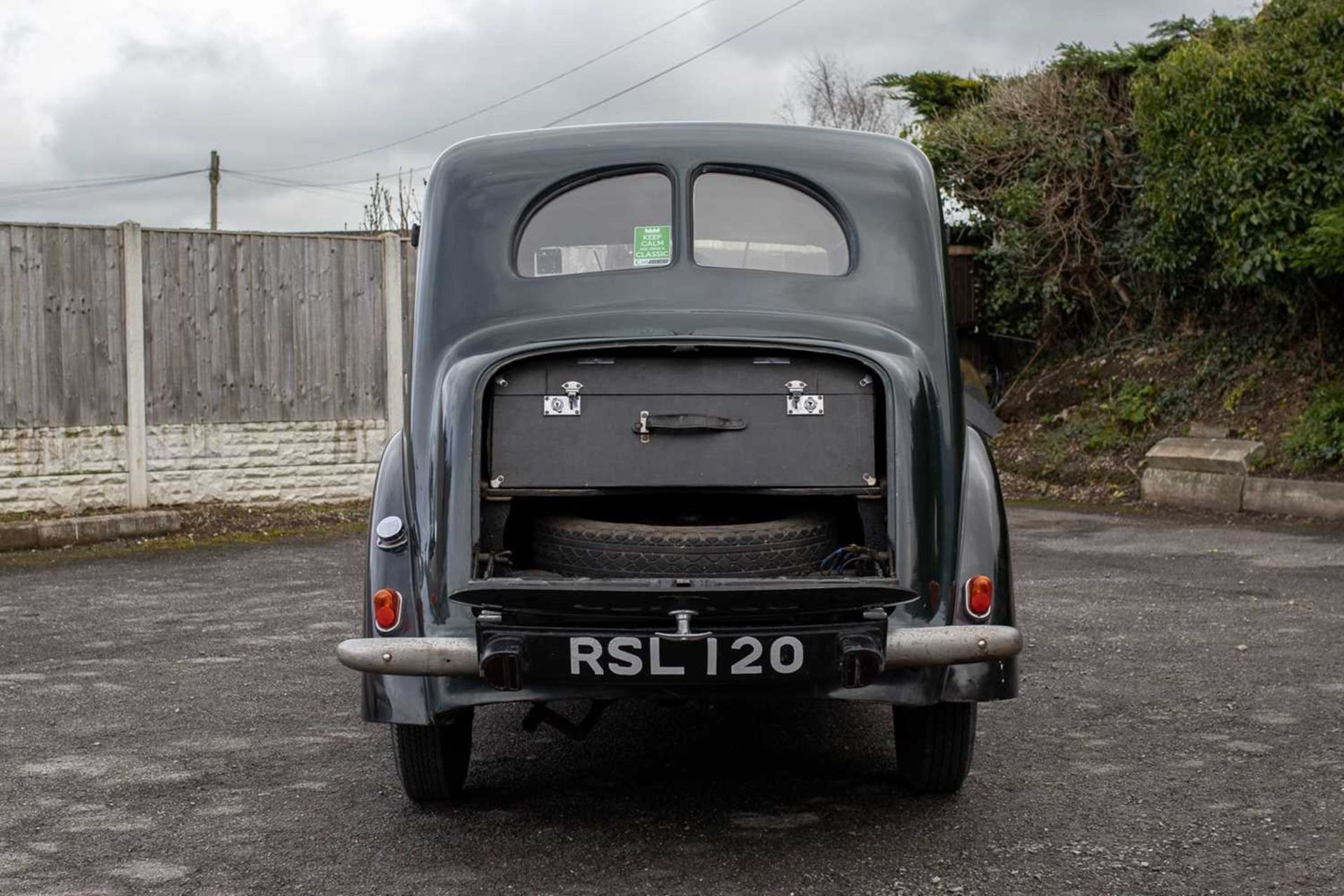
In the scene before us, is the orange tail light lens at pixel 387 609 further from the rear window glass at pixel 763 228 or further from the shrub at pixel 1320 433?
the shrub at pixel 1320 433

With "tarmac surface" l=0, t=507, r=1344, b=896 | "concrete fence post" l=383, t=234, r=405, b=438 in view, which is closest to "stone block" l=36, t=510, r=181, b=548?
"concrete fence post" l=383, t=234, r=405, b=438

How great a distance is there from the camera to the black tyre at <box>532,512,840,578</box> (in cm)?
412

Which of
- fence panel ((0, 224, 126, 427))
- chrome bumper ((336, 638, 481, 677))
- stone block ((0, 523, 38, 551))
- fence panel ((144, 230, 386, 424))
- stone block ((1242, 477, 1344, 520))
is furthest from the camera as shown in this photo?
fence panel ((144, 230, 386, 424))

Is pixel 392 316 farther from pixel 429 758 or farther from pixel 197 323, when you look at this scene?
pixel 429 758

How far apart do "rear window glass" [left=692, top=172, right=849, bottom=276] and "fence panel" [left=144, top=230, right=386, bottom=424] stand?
27.3 feet

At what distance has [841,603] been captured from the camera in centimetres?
382

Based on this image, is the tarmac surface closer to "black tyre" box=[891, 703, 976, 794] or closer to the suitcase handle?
"black tyre" box=[891, 703, 976, 794]

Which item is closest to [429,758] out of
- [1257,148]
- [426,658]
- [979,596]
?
[426,658]

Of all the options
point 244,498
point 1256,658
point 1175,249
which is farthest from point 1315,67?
point 244,498

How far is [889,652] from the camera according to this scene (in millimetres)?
3902

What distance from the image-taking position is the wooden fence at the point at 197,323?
11430mm

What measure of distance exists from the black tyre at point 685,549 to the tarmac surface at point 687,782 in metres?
0.77

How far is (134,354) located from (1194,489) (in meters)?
9.27

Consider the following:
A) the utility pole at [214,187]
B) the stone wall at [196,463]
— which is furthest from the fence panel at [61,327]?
the utility pole at [214,187]
